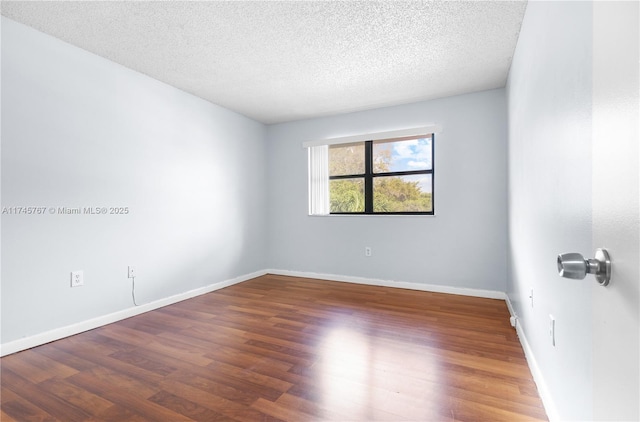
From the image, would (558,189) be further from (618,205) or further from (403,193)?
(403,193)

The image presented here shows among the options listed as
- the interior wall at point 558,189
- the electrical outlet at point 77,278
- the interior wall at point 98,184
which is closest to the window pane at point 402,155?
the interior wall at point 558,189

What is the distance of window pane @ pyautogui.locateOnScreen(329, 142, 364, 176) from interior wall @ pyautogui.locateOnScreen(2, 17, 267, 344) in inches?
58.9

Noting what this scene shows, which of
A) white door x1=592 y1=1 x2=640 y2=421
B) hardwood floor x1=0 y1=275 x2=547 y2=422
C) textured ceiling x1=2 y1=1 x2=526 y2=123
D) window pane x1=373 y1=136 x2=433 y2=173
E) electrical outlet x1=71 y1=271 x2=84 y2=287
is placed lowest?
hardwood floor x1=0 y1=275 x2=547 y2=422

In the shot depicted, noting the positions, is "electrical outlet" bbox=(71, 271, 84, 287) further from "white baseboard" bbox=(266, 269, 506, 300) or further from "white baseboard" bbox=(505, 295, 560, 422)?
"white baseboard" bbox=(505, 295, 560, 422)

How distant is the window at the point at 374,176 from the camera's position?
3912 millimetres

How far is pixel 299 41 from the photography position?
2457 mm


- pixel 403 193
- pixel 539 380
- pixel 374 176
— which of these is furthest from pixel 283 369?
pixel 374 176

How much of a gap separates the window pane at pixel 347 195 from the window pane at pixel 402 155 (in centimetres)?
34

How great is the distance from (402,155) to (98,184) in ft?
10.8

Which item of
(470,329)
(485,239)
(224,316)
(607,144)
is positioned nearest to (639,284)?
(607,144)

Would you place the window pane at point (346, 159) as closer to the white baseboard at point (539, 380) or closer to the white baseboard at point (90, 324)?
the white baseboard at point (90, 324)

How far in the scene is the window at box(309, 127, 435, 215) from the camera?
3.91 metres

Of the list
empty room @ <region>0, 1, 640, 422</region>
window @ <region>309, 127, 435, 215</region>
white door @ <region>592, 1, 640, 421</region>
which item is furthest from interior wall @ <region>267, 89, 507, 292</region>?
white door @ <region>592, 1, 640, 421</region>

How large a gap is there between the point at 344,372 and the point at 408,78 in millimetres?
2739
